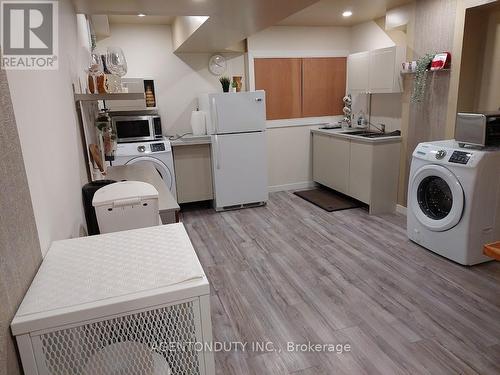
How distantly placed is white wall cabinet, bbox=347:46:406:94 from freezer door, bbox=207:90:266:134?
1.30m

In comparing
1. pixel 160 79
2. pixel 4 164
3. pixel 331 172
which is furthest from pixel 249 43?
pixel 4 164

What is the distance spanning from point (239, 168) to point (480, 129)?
2.66m

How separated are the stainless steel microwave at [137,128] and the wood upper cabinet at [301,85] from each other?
1.59 meters

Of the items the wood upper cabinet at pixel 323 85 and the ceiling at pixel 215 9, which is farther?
the wood upper cabinet at pixel 323 85

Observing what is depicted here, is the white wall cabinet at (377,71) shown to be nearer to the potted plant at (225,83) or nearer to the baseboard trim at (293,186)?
the baseboard trim at (293,186)

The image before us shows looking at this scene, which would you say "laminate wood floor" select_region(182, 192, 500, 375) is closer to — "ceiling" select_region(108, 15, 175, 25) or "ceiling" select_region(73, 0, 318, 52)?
"ceiling" select_region(73, 0, 318, 52)

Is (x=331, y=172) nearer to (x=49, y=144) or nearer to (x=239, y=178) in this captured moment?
(x=239, y=178)

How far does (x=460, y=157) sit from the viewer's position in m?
2.83

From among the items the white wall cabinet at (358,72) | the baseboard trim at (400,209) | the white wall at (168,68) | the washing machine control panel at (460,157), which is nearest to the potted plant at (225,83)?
the white wall at (168,68)

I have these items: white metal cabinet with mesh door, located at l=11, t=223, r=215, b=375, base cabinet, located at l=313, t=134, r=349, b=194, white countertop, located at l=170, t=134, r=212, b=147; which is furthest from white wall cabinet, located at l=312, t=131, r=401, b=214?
white metal cabinet with mesh door, located at l=11, t=223, r=215, b=375

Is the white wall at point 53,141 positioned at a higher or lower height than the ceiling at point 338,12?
lower

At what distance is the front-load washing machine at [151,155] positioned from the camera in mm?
4152

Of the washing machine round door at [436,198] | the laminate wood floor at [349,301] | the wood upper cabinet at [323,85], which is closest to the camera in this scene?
the laminate wood floor at [349,301]

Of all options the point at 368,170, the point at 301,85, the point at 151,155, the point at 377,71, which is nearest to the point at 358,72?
the point at 377,71
